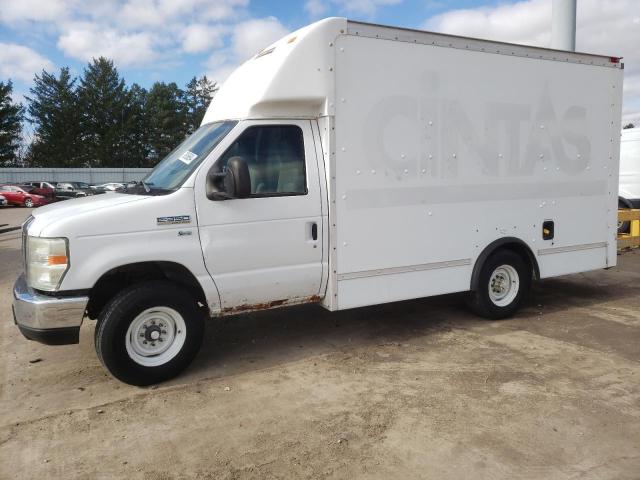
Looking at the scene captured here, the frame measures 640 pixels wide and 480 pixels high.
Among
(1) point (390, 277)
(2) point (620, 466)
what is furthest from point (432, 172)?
(2) point (620, 466)

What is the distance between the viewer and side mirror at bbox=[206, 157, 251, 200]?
4613 mm

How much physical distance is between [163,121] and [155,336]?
69437 mm

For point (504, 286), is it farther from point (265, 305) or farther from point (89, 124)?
point (89, 124)

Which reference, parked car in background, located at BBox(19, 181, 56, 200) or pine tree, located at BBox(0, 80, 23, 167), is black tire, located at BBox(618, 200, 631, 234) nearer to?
parked car in background, located at BBox(19, 181, 56, 200)

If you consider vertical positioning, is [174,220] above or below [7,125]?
below

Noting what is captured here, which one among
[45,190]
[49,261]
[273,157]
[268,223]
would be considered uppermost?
[273,157]

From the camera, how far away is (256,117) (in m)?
5.10

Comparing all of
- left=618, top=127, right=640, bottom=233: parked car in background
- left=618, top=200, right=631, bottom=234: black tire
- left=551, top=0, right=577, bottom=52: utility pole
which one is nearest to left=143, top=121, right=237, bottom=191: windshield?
left=551, top=0, right=577, bottom=52: utility pole

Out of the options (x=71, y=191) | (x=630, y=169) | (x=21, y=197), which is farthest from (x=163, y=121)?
(x=630, y=169)

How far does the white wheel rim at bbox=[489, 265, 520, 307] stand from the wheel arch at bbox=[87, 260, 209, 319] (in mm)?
3498

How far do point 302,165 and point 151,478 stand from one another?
2955 mm

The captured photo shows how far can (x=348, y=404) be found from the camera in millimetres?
4379

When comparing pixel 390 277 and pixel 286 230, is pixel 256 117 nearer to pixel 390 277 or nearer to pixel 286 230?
pixel 286 230

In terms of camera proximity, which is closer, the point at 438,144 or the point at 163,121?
the point at 438,144
